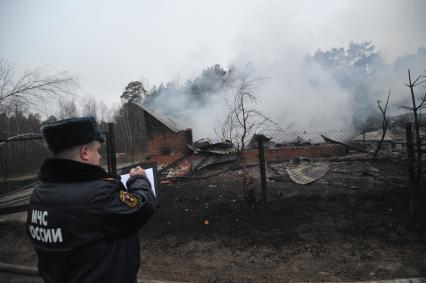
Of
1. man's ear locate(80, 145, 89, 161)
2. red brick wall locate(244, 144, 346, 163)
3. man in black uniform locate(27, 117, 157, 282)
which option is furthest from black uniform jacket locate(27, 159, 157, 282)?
red brick wall locate(244, 144, 346, 163)

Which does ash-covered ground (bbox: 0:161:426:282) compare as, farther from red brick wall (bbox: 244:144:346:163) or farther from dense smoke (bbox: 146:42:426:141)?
dense smoke (bbox: 146:42:426:141)

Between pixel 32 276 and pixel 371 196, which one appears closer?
pixel 32 276

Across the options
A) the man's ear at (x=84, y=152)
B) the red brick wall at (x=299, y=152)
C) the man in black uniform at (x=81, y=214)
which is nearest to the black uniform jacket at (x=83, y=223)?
the man in black uniform at (x=81, y=214)

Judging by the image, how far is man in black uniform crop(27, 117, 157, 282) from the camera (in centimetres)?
153

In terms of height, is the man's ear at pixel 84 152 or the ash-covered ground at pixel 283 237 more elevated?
the man's ear at pixel 84 152

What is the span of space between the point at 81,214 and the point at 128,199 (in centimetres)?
25

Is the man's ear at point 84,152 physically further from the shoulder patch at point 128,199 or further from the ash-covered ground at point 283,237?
the ash-covered ground at point 283,237

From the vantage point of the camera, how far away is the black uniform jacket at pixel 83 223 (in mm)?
1531

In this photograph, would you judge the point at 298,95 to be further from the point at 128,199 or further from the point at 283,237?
the point at 128,199

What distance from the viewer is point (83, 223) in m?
1.52

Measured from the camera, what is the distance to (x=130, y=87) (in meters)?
40.7

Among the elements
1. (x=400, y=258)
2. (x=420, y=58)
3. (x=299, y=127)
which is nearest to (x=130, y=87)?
(x=299, y=127)

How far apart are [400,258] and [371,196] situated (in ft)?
6.90

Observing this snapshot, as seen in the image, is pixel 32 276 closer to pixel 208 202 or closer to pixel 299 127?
pixel 208 202
